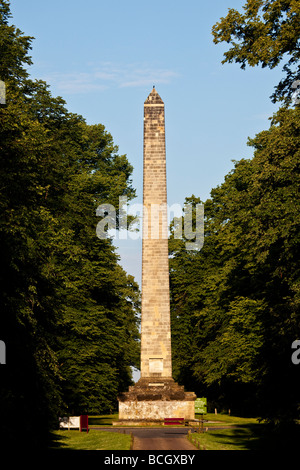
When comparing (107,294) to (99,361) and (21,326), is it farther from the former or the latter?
(21,326)

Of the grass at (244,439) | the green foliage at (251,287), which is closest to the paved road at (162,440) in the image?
the grass at (244,439)

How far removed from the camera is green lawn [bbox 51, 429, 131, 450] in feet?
Answer: 76.7

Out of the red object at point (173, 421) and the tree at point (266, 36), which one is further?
the red object at point (173, 421)

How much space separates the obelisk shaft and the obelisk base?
1.05 metres

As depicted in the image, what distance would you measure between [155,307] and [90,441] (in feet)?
41.9

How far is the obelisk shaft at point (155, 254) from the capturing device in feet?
123

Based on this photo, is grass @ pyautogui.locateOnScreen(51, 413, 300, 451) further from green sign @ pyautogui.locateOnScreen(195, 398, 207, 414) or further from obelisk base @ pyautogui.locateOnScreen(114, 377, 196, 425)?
obelisk base @ pyautogui.locateOnScreen(114, 377, 196, 425)

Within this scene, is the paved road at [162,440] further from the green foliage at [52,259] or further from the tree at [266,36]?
the tree at [266,36]

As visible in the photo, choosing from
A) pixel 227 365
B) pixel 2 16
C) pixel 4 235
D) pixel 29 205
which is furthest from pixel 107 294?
pixel 4 235

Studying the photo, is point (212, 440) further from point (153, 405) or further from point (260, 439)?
point (153, 405)

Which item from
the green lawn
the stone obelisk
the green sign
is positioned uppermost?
the stone obelisk

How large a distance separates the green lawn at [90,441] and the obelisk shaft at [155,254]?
8.29m

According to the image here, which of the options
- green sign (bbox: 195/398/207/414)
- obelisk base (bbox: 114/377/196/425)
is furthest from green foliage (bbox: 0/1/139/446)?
green sign (bbox: 195/398/207/414)

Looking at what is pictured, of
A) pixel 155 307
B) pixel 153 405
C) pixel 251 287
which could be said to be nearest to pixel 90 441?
pixel 153 405
